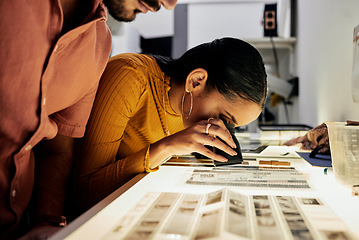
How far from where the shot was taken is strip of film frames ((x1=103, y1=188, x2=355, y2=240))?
1.43ft

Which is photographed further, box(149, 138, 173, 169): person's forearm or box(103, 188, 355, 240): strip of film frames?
box(149, 138, 173, 169): person's forearm

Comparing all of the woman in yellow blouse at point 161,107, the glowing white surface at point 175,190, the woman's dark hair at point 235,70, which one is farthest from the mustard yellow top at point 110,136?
the woman's dark hair at point 235,70

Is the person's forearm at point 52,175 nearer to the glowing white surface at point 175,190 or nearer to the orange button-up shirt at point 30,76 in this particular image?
the orange button-up shirt at point 30,76

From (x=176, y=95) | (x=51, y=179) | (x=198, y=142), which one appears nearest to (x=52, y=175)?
(x=51, y=179)

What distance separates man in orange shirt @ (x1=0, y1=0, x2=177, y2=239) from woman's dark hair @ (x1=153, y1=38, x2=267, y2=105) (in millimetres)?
235

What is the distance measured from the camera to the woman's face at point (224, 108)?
99 centimetres

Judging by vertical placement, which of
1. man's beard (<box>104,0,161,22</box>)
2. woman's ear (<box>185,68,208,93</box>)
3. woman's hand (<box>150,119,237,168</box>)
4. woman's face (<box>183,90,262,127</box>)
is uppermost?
man's beard (<box>104,0,161,22</box>)

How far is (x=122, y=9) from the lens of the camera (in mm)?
829

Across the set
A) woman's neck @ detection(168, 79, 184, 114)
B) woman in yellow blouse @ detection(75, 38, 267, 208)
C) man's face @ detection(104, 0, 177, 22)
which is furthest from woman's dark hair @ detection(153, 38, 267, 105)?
man's face @ detection(104, 0, 177, 22)

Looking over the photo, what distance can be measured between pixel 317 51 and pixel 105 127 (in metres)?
1.37

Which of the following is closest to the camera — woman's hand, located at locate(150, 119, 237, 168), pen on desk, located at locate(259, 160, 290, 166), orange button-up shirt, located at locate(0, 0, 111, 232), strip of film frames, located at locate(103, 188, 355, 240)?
strip of film frames, located at locate(103, 188, 355, 240)

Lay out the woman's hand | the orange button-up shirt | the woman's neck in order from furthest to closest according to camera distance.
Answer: the woman's neck → the woman's hand → the orange button-up shirt

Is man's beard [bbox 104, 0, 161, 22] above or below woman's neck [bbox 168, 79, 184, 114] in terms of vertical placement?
above

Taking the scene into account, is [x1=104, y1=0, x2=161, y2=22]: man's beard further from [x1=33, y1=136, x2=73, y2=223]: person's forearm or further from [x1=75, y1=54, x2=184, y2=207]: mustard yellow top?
[x1=33, y1=136, x2=73, y2=223]: person's forearm
